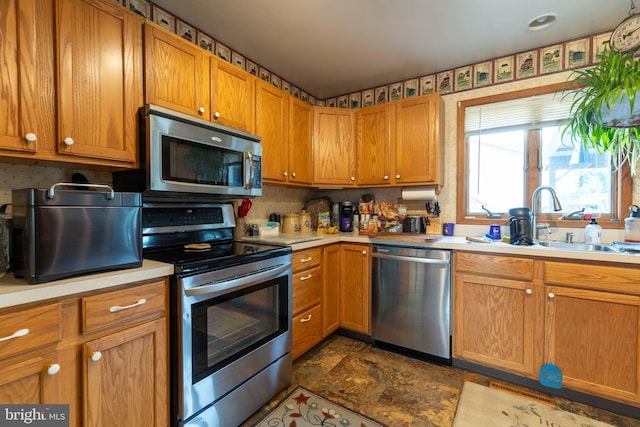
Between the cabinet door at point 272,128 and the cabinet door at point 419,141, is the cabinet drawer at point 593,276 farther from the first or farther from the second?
the cabinet door at point 272,128

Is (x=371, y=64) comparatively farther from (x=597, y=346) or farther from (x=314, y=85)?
(x=597, y=346)

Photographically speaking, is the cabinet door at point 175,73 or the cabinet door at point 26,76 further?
the cabinet door at point 175,73

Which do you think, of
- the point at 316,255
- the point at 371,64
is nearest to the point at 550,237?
the point at 316,255

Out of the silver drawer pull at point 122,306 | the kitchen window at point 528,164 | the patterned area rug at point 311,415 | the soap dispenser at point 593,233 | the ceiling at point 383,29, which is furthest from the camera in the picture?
the kitchen window at point 528,164

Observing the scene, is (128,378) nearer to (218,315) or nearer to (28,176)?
(218,315)

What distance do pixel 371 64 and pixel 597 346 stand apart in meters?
2.51

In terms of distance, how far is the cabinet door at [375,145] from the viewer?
2.71m

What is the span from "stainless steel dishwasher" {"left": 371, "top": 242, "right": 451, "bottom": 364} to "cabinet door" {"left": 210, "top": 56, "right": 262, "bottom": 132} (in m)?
1.41

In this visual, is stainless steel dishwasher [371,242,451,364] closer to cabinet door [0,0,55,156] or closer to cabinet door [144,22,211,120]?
cabinet door [144,22,211,120]

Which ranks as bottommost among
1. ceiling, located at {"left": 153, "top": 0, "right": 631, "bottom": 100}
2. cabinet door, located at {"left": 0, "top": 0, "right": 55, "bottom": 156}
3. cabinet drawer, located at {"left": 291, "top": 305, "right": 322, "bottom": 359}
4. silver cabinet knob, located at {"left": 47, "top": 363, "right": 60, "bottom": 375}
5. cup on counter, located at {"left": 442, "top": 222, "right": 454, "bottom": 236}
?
cabinet drawer, located at {"left": 291, "top": 305, "right": 322, "bottom": 359}

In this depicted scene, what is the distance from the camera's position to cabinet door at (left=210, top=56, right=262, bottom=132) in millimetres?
1867

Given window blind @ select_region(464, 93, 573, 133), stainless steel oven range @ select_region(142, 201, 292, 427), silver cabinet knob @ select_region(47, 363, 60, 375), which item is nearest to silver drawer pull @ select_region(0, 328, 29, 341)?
silver cabinet knob @ select_region(47, 363, 60, 375)

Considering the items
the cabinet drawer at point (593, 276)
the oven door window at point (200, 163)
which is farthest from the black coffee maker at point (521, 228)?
the oven door window at point (200, 163)

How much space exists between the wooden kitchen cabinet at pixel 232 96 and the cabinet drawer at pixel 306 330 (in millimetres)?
1403
